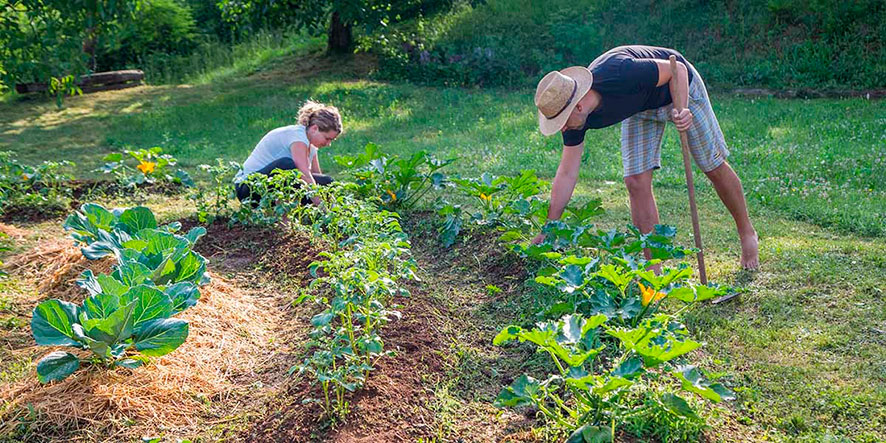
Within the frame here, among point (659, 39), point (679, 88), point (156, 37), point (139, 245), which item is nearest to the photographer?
point (139, 245)

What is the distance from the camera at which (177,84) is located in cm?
1367

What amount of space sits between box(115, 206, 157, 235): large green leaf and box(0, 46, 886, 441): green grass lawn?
317cm

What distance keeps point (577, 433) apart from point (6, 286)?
355 centimetres

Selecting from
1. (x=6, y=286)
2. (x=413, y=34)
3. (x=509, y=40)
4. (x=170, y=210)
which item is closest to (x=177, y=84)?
(x=413, y=34)

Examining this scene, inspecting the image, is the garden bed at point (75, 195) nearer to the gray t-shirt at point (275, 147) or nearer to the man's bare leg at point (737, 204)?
the gray t-shirt at point (275, 147)

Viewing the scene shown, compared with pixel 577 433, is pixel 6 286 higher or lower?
higher

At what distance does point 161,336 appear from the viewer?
3.13 m

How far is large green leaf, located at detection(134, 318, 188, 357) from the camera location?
3.12 m

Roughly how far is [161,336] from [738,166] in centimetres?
587

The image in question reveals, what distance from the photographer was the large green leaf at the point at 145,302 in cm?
310

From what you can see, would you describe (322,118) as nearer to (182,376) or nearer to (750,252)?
(182,376)

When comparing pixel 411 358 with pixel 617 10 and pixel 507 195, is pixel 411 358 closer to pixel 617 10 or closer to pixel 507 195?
pixel 507 195

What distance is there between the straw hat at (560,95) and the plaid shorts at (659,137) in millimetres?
569

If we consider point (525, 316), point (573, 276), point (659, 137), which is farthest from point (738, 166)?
point (573, 276)
